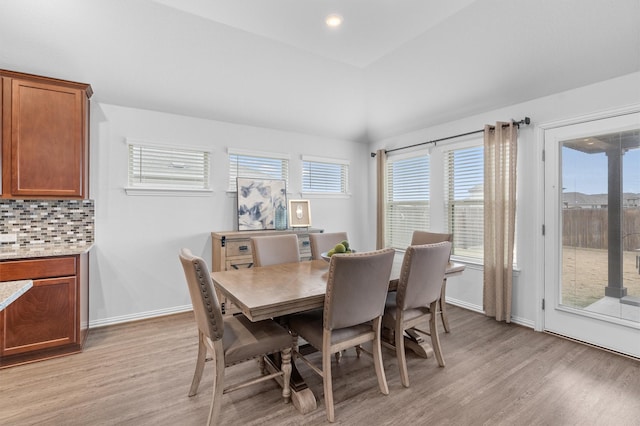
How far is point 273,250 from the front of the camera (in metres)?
3.17

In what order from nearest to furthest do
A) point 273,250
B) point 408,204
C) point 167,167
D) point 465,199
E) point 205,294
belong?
1. point 205,294
2. point 273,250
3. point 167,167
4. point 465,199
5. point 408,204

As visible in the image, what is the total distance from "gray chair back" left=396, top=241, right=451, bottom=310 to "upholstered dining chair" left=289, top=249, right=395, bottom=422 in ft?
0.71

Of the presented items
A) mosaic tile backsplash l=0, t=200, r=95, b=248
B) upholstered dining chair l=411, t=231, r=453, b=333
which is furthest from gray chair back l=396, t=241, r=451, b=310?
mosaic tile backsplash l=0, t=200, r=95, b=248

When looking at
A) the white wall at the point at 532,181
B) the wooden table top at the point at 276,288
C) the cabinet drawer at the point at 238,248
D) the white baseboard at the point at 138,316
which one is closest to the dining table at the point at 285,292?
the wooden table top at the point at 276,288

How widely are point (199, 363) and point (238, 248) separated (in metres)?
1.78

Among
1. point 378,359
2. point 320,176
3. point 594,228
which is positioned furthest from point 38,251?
point 594,228

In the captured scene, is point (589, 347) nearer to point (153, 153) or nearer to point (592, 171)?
point (592, 171)

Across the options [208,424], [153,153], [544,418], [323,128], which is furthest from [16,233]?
[544,418]

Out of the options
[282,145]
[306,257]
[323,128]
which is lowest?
[306,257]

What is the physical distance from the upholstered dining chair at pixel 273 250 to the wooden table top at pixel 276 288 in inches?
10.7

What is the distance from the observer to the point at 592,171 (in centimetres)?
303

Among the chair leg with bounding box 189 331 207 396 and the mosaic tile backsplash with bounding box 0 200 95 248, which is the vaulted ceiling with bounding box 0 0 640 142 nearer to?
the mosaic tile backsplash with bounding box 0 200 95 248

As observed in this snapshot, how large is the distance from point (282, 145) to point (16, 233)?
315 cm

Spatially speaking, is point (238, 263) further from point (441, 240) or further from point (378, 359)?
point (441, 240)
